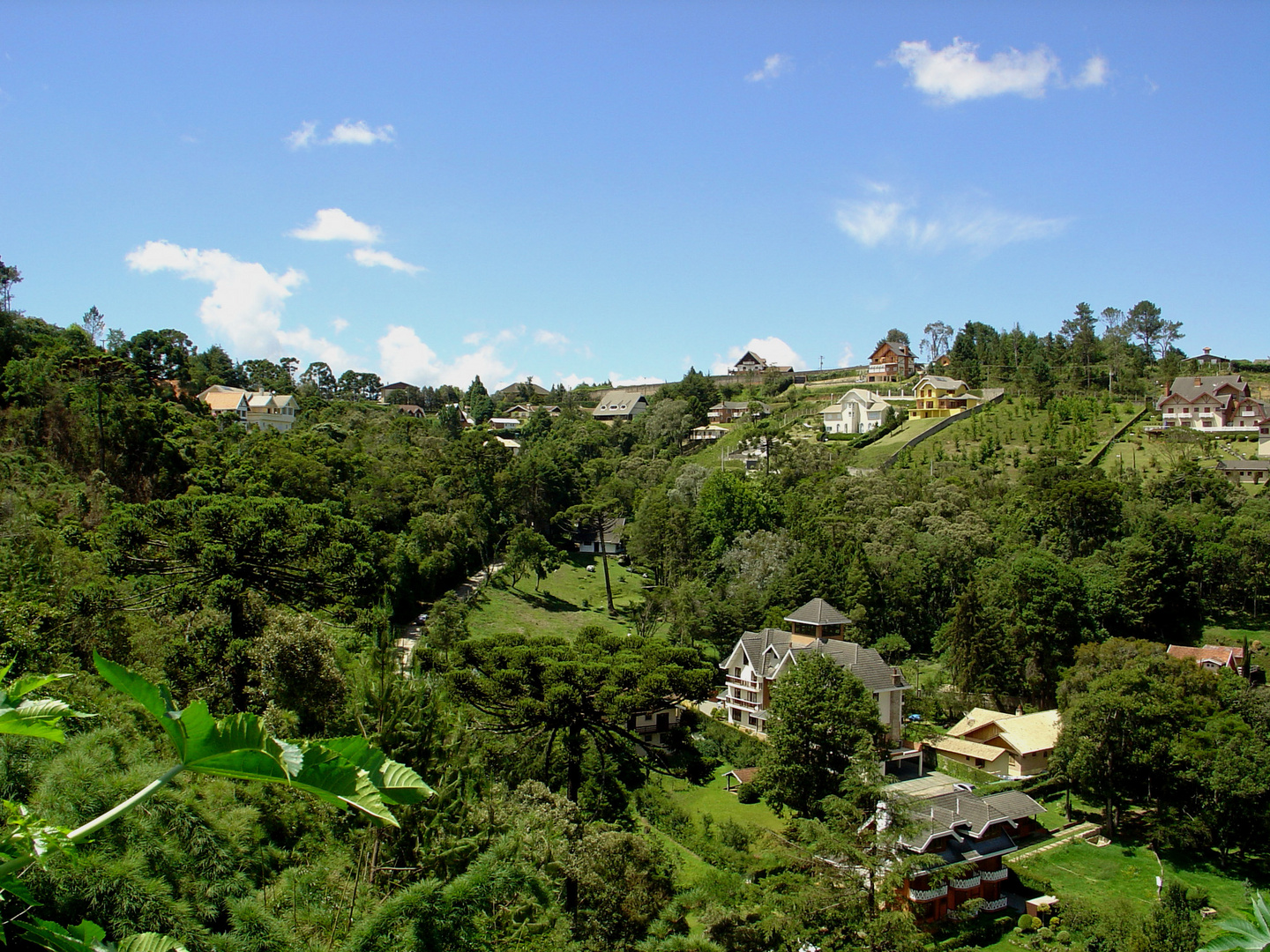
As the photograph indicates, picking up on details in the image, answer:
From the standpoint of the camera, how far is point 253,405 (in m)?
52.7

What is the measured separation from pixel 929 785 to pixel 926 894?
6.96 meters

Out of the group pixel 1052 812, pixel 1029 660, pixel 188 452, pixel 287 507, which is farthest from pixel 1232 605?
pixel 188 452

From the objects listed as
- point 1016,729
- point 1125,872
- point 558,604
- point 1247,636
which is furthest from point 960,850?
point 558,604

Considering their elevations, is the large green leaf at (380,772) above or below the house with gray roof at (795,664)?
above

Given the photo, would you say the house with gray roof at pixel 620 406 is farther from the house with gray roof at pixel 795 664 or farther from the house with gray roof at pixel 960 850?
the house with gray roof at pixel 960 850

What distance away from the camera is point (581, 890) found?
11.6m

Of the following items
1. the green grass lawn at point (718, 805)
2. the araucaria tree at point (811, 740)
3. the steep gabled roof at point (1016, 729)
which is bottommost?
the green grass lawn at point (718, 805)

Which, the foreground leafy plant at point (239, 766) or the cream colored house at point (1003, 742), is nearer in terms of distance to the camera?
the foreground leafy plant at point (239, 766)

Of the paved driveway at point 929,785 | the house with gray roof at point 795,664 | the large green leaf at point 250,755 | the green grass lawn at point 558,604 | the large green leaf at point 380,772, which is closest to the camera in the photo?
the large green leaf at point 250,755

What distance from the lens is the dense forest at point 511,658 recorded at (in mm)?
6887

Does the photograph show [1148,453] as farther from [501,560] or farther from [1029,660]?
[501,560]

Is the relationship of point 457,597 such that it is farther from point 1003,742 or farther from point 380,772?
point 380,772

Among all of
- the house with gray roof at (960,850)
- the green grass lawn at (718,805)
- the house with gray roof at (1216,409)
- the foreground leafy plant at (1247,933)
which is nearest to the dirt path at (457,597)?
the green grass lawn at (718,805)

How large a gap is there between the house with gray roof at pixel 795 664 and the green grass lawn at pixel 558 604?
27.6ft
